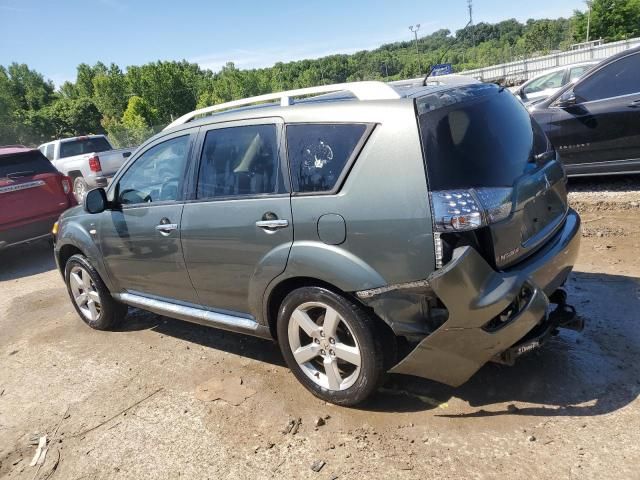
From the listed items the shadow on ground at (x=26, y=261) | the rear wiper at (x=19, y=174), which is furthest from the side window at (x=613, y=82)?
the rear wiper at (x=19, y=174)

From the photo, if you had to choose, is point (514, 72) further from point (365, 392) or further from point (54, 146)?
point (365, 392)

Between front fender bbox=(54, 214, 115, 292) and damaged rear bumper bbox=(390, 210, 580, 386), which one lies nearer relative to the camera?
damaged rear bumper bbox=(390, 210, 580, 386)

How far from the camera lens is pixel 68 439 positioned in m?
3.30

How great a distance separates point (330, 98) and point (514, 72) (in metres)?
49.9

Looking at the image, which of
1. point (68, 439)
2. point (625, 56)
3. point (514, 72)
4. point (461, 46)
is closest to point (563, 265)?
point (68, 439)

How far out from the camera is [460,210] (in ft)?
8.23

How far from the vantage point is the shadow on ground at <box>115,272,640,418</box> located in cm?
290

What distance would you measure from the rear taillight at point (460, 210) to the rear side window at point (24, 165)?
7.53 metres

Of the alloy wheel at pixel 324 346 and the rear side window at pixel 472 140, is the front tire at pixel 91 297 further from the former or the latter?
the rear side window at pixel 472 140

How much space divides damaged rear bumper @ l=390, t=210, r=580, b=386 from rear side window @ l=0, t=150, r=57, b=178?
7.39 m

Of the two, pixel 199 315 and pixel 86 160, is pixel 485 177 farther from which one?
pixel 86 160

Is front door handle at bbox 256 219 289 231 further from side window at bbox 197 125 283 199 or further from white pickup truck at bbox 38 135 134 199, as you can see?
white pickup truck at bbox 38 135 134 199

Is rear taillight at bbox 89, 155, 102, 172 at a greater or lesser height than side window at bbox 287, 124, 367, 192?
lesser

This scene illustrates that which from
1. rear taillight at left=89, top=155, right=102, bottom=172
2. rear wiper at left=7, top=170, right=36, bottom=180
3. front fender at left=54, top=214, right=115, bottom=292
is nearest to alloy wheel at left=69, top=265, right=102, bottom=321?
front fender at left=54, top=214, right=115, bottom=292
